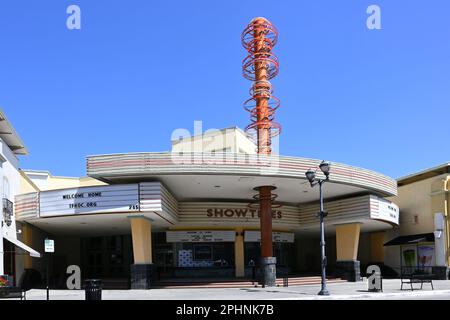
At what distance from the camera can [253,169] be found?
2883cm

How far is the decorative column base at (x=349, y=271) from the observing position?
3781 cm

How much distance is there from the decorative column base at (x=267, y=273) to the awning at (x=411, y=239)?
15.3 metres

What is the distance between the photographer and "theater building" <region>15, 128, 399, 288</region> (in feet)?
93.2

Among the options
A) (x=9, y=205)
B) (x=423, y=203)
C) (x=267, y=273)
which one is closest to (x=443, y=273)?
(x=423, y=203)

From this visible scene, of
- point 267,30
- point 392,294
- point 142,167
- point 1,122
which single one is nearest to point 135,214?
point 142,167

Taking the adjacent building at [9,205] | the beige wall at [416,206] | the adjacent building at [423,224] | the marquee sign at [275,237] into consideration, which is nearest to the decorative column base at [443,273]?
the adjacent building at [423,224]

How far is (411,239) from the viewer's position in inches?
1690

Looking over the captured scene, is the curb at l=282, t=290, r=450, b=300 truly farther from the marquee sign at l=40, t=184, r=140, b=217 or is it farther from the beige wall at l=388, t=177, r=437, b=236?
the beige wall at l=388, t=177, r=437, b=236

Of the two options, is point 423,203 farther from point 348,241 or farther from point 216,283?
point 216,283

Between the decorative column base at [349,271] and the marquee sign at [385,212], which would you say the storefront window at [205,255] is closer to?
the decorative column base at [349,271]

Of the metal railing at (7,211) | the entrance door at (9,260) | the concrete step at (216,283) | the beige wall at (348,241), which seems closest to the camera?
the metal railing at (7,211)

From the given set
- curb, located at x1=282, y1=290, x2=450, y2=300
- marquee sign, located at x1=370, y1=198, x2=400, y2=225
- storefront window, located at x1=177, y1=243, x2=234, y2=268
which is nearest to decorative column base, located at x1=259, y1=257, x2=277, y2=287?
storefront window, located at x1=177, y1=243, x2=234, y2=268

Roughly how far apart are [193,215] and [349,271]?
38.2 ft

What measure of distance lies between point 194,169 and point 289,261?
2120cm
